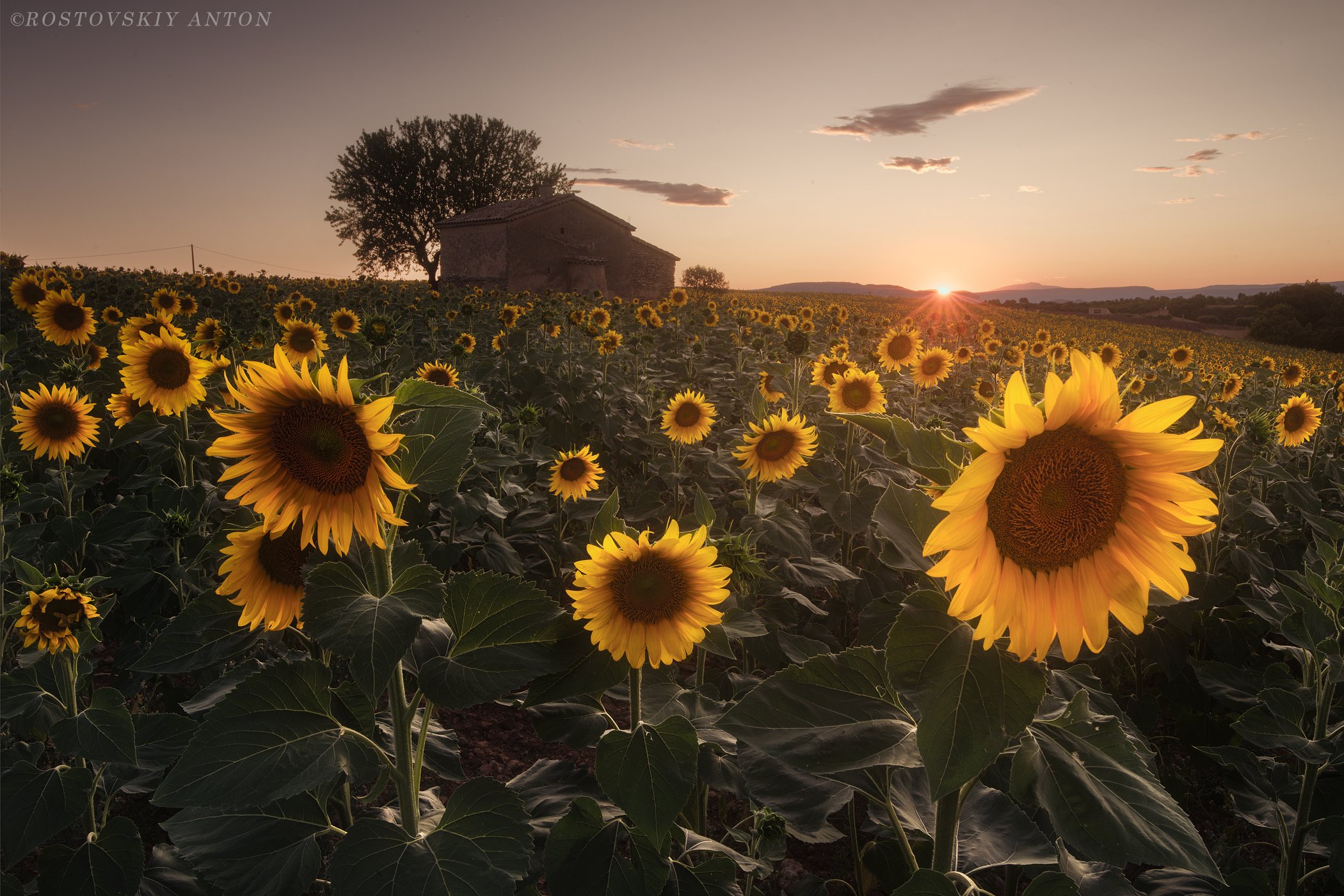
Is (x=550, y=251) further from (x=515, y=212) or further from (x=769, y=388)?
(x=769, y=388)

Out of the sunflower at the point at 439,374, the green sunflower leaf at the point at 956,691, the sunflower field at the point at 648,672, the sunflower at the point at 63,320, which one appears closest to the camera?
the green sunflower leaf at the point at 956,691

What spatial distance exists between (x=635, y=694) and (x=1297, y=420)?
7.31 m

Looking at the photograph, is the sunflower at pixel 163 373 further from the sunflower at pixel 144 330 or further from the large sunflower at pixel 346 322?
the large sunflower at pixel 346 322

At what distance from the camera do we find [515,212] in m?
32.3

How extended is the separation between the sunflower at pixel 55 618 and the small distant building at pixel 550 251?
29785 millimetres

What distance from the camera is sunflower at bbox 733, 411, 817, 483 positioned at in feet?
13.5

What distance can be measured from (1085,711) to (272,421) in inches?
65.3

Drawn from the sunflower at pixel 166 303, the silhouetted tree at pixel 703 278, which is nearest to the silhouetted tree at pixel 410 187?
the silhouetted tree at pixel 703 278

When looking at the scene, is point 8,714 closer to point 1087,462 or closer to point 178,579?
point 178,579

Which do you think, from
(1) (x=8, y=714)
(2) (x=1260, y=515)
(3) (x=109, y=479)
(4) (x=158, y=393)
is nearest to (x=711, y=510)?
(1) (x=8, y=714)

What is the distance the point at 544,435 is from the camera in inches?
261

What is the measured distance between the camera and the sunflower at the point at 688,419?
5.06m

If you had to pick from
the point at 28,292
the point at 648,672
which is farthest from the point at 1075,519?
the point at 28,292

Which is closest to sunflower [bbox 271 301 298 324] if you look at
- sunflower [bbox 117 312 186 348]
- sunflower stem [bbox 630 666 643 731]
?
sunflower [bbox 117 312 186 348]
